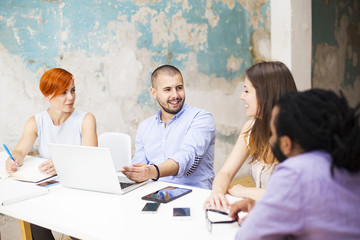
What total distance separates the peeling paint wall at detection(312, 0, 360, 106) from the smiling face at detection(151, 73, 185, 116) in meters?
3.29

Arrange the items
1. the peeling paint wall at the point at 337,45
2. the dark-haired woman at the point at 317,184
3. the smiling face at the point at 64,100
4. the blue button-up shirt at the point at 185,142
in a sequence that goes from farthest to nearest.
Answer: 1. the peeling paint wall at the point at 337,45
2. the smiling face at the point at 64,100
3. the blue button-up shirt at the point at 185,142
4. the dark-haired woman at the point at 317,184

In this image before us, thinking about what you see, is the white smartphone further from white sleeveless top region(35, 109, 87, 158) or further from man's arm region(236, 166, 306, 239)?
white sleeveless top region(35, 109, 87, 158)

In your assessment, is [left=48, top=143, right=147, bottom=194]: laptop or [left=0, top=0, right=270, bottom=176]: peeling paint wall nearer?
[left=48, top=143, right=147, bottom=194]: laptop

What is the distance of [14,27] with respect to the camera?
9.47 ft

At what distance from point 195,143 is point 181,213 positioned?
2.73 ft

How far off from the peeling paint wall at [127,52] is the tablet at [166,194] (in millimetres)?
1739

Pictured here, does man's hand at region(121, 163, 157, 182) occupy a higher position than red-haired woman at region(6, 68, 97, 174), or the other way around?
red-haired woman at region(6, 68, 97, 174)

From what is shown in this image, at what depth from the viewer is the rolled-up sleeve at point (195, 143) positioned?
2.15 metres

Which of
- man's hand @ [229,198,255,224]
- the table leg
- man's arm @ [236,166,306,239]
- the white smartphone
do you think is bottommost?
the table leg

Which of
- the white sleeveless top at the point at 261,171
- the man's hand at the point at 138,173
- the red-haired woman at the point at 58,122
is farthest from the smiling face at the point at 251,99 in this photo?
the red-haired woman at the point at 58,122

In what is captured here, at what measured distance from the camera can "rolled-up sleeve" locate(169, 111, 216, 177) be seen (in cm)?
215

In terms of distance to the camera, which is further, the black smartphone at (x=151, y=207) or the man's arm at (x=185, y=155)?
the man's arm at (x=185, y=155)

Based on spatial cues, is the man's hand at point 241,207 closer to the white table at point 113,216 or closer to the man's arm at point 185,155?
the white table at point 113,216

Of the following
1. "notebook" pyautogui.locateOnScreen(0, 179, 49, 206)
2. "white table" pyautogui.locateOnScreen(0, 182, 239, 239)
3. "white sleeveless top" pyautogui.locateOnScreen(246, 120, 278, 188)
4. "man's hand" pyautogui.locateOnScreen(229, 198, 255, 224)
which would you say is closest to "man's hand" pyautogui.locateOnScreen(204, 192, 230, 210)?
"white table" pyautogui.locateOnScreen(0, 182, 239, 239)
